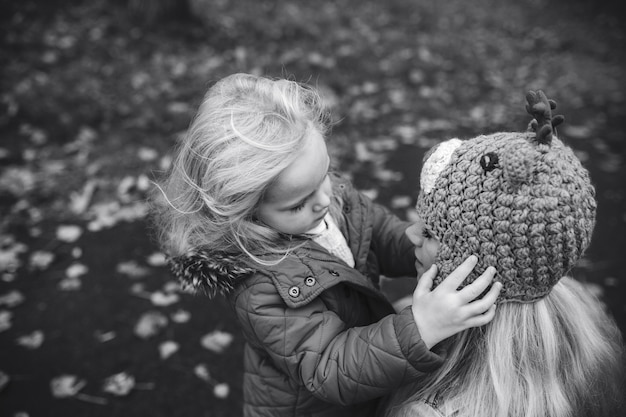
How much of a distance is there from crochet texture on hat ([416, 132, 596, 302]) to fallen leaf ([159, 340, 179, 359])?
2.04m

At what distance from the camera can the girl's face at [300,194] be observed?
1604 millimetres

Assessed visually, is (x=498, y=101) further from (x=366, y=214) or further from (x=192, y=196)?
(x=192, y=196)

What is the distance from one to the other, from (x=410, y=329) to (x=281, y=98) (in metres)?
0.85

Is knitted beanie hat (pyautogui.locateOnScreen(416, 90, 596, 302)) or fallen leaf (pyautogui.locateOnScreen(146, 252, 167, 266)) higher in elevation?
knitted beanie hat (pyautogui.locateOnScreen(416, 90, 596, 302))

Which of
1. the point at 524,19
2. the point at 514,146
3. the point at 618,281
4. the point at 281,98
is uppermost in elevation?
the point at 514,146

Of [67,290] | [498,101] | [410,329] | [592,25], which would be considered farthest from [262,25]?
[410,329]

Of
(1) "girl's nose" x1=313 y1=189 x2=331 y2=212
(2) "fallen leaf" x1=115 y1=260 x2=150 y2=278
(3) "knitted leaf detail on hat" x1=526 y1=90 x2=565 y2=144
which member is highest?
(3) "knitted leaf detail on hat" x1=526 y1=90 x2=565 y2=144

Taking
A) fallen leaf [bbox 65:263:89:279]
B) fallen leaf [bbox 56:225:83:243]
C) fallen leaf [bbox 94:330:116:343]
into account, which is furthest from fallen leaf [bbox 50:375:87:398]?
fallen leaf [bbox 56:225:83:243]

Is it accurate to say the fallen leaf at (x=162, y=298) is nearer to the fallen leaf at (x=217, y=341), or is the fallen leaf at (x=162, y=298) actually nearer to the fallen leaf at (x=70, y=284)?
the fallen leaf at (x=217, y=341)

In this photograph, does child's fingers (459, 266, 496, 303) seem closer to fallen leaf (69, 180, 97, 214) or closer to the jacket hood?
the jacket hood

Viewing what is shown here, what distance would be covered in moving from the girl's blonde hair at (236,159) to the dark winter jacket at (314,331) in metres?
0.09

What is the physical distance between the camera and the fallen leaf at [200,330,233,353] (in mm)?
3004

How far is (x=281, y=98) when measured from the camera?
5.55 ft

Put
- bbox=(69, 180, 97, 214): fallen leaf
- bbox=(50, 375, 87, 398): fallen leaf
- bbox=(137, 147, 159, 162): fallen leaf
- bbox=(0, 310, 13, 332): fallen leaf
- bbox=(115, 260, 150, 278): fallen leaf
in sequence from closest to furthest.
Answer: bbox=(50, 375, 87, 398): fallen leaf, bbox=(0, 310, 13, 332): fallen leaf, bbox=(115, 260, 150, 278): fallen leaf, bbox=(69, 180, 97, 214): fallen leaf, bbox=(137, 147, 159, 162): fallen leaf
